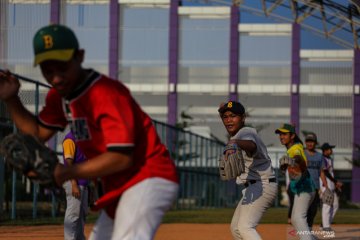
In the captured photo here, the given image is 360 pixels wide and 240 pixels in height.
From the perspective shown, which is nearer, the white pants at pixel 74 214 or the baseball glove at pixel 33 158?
the baseball glove at pixel 33 158

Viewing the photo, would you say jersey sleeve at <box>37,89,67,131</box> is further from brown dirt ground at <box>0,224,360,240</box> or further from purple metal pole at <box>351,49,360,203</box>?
purple metal pole at <box>351,49,360,203</box>

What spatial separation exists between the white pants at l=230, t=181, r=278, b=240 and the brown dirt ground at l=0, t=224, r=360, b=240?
4.83 m

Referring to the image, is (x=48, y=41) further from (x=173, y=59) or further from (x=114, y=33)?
(x=114, y=33)

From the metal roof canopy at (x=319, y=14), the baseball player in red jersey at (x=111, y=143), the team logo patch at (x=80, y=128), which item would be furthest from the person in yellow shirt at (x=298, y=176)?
the metal roof canopy at (x=319, y=14)

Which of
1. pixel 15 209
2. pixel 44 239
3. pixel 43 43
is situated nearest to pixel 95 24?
pixel 15 209

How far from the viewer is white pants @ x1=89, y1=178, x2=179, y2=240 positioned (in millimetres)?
4324

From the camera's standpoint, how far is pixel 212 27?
179 ft

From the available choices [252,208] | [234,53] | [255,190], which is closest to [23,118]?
[252,208]

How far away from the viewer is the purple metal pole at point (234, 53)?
5359 centimetres

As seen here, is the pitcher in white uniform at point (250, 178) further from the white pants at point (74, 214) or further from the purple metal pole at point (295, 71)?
the purple metal pole at point (295, 71)

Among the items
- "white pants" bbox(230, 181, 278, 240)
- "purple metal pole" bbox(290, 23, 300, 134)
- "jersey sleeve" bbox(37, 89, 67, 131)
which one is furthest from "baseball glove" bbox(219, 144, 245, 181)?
"purple metal pole" bbox(290, 23, 300, 134)

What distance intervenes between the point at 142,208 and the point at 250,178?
4053mm

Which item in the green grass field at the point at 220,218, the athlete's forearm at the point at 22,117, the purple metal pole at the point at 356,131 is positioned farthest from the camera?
the purple metal pole at the point at 356,131

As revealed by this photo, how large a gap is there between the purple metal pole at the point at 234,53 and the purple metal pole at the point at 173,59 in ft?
11.4
